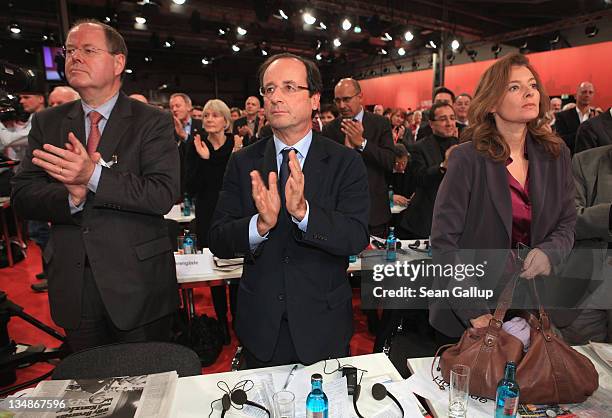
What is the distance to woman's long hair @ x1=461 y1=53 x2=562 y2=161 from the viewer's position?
1795 millimetres

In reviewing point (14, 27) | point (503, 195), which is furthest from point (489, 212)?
point (14, 27)

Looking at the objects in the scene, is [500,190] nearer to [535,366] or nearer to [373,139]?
[535,366]

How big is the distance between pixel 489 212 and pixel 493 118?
1.48ft

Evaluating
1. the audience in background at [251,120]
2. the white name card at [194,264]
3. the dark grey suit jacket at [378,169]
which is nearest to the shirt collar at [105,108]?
the white name card at [194,264]

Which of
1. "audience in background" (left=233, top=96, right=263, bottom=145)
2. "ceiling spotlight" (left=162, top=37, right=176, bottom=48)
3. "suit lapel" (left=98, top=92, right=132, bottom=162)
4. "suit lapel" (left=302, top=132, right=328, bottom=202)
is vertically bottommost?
"suit lapel" (left=302, top=132, right=328, bottom=202)

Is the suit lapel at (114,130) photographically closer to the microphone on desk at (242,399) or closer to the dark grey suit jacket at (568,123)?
the microphone on desk at (242,399)

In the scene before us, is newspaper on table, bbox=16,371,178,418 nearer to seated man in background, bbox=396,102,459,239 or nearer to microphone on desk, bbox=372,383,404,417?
microphone on desk, bbox=372,383,404,417

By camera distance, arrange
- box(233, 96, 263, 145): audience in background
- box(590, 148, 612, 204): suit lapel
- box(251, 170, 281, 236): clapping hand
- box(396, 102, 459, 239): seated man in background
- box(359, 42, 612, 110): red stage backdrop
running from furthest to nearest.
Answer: box(359, 42, 612, 110): red stage backdrop → box(233, 96, 263, 145): audience in background → box(396, 102, 459, 239): seated man in background → box(590, 148, 612, 204): suit lapel → box(251, 170, 281, 236): clapping hand

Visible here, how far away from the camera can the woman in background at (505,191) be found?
1753 mm

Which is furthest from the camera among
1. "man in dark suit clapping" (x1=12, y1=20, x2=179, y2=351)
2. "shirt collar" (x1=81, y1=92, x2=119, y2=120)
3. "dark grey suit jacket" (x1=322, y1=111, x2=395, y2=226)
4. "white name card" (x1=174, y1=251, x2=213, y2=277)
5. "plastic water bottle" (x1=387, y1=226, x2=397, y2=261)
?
"dark grey suit jacket" (x1=322, y1=111, x2=395, y2=226)

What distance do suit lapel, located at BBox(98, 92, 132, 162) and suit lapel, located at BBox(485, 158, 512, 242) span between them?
4.95ft

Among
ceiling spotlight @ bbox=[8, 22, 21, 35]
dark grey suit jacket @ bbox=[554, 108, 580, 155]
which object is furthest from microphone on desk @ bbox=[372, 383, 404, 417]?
ceiling spotlight @ bbox=[8, 22, 21, 35]

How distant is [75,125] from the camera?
5.84 ft

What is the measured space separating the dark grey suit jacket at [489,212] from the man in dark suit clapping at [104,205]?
1169 millimetres
